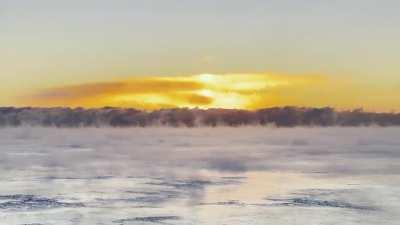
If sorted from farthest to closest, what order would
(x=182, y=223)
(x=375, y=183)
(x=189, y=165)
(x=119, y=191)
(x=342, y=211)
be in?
(x=189, y=165), (x=375, y=183), (x=119, y=191), (x=342, y=211), (x=182, y=223)

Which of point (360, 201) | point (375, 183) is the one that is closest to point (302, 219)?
point (360, 201)

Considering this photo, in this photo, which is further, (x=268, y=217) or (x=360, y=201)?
(x=360, y=201)

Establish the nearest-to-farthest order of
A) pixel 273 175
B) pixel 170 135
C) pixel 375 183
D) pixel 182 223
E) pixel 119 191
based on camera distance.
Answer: pixel 182 223
pixel 119 191
pixel 375 183
pixel 273 175
pixel 170 135

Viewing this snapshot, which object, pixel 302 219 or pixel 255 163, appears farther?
pixel 255 163

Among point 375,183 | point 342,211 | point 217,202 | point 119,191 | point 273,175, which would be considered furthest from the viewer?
point 273,175

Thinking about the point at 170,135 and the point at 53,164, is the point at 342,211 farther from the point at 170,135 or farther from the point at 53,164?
the point at 170,135

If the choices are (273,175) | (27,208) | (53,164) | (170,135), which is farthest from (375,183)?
(170,135)

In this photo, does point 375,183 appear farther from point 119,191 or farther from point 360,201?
point 119,191

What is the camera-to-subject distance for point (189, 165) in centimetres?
3025

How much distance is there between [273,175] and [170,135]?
45441mm

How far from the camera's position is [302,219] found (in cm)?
1469

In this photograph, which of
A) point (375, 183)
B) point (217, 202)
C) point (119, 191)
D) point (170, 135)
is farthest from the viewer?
point (170, 135)

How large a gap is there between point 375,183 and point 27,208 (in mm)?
9739

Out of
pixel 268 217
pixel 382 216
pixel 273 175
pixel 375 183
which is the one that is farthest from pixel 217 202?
pixel 273 175
